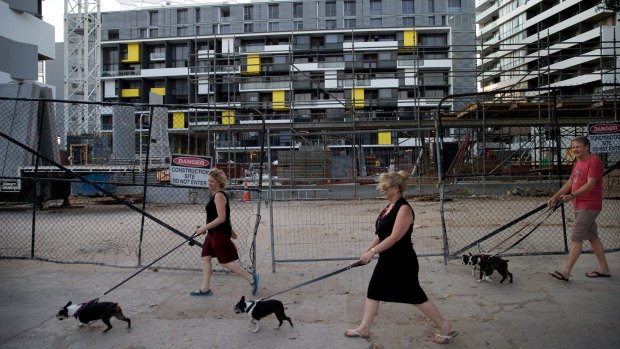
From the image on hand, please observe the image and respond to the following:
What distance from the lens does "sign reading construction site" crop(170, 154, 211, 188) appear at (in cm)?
647

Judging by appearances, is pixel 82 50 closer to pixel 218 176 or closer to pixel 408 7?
pixel 408 7

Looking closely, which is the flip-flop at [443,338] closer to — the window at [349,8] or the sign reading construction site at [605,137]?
the sign reading construction site at [605,137]

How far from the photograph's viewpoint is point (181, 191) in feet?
48.0

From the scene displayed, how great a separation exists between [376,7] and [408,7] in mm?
4357

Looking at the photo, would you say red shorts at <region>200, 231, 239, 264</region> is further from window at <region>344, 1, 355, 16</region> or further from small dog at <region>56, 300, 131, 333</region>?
window at <region>344, 1, 355, 16</region>

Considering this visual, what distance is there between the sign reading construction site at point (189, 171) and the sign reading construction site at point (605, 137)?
216 inches

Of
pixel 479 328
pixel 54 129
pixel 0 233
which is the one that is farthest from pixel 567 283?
pixel 54 129

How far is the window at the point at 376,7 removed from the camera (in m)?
67.0

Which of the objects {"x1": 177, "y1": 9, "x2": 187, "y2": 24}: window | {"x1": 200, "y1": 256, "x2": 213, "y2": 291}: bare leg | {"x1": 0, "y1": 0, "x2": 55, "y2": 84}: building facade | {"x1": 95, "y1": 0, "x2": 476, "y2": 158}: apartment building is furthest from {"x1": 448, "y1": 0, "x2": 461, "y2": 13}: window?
{"x1": 200, "y1": 256, "x2": 213, "y2": 291}: bare leg

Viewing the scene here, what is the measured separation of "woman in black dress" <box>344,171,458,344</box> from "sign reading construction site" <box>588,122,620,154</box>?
4.25 meters

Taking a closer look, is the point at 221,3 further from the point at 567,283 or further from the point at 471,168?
the point at 567,283

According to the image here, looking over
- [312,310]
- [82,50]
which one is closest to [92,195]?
[312,310]

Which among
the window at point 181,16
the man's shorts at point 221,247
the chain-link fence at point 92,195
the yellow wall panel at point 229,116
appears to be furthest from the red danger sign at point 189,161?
the window at point 181,16

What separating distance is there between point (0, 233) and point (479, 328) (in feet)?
32.8
